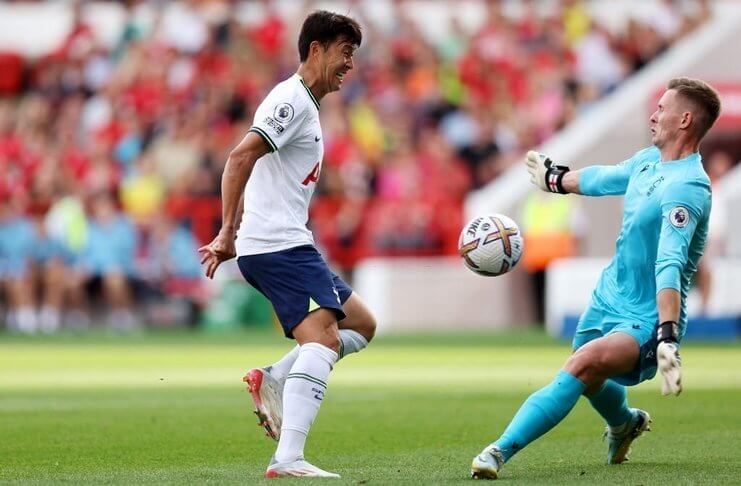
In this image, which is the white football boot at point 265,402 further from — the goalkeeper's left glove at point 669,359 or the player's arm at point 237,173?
the goalkeeper's left glove at point 669,359

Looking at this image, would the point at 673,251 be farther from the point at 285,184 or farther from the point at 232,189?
the point at 232,189

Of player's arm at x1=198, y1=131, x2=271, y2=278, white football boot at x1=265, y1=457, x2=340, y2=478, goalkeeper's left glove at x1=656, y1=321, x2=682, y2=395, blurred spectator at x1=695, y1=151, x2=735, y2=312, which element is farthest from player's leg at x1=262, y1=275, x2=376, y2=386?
blurred spectator at x1=695, y1=151, x2=735, y2=312

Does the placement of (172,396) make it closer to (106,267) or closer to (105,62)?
(106,267)

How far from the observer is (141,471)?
26.0 ft

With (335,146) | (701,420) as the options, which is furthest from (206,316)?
(701,420)

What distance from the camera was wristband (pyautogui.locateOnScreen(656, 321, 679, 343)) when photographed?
7.07m

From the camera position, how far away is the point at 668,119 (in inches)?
302

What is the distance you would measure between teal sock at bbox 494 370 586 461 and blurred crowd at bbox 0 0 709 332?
61.3ft

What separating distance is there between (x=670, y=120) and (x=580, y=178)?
691 mm

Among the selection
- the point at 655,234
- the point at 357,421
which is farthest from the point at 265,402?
the point at 357,421

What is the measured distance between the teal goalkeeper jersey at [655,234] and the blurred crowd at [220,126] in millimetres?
18303

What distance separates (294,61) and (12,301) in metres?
7.22

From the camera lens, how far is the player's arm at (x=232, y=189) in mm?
7508

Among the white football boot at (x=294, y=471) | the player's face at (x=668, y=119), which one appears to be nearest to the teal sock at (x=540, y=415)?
the white football boot at (x=294, y=471)
